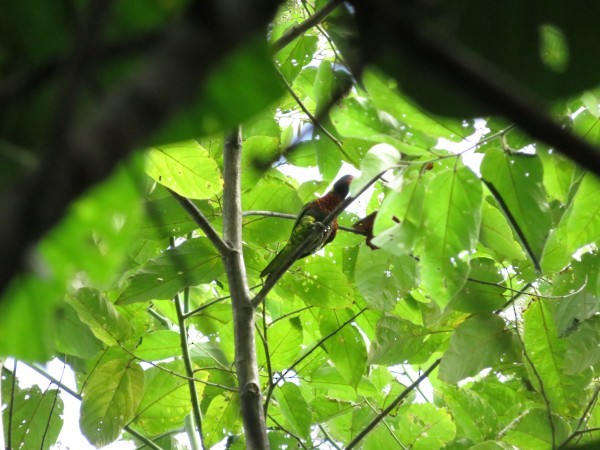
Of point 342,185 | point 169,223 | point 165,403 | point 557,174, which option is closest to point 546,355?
point 557,174

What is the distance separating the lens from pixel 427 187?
1309 mm

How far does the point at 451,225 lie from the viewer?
1295mm

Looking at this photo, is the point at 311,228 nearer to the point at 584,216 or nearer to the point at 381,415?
the point at 381,415

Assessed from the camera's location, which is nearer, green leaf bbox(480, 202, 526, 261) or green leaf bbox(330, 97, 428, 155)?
green leaf bbox(330, 97, 428, 155)

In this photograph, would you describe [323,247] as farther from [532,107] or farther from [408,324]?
[532,107]

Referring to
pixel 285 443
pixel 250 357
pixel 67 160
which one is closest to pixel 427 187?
pixel 250 357

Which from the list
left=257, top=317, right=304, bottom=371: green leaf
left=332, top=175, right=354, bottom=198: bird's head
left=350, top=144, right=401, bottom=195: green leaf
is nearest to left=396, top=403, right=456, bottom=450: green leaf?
left=257, top=317, right=304, bottom=371: green leaf

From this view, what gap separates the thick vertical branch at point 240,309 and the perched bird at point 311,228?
18 centimetres

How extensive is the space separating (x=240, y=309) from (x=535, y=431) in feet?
3.07

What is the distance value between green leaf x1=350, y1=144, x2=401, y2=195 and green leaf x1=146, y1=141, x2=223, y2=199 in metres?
0.51

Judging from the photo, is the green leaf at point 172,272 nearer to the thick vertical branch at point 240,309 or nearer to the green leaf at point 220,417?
the thick vertical branch at point 240,309

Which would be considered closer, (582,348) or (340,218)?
(582,348)

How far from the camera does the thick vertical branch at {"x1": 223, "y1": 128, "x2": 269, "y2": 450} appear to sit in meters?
1.46

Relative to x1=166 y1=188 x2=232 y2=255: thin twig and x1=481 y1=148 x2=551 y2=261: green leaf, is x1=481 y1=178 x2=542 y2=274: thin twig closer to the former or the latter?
x1=481 y1=148 x2=551 y2=261: green leaf
